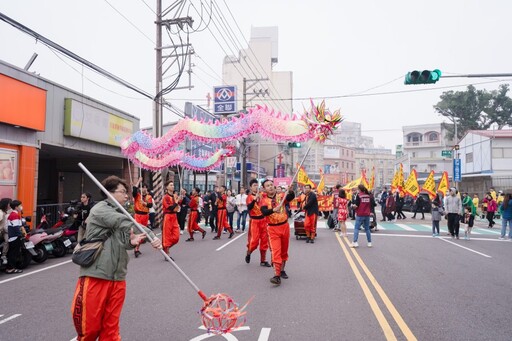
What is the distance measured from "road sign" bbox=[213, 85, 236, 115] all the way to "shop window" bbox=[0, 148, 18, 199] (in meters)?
13.5

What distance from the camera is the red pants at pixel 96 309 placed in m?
3.21

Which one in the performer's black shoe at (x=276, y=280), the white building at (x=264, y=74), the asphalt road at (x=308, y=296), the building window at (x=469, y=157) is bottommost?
the asphalt road at (x=308, y=296)

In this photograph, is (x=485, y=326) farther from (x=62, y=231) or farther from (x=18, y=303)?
(x=62, y=231)

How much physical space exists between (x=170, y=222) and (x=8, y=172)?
5.32 meters

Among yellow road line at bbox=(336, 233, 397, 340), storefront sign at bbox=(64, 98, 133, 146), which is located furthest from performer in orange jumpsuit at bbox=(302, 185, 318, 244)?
storefront sign at bbox=(64, 98, 133, 146)

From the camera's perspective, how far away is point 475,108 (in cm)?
4641

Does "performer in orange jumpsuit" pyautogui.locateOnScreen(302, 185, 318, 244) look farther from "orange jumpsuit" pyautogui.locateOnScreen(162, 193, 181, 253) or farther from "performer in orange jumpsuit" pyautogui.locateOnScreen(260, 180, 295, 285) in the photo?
"performer in orange jumpsuit" pyautogui.locateOnScreen(260, 180, 295, 285)

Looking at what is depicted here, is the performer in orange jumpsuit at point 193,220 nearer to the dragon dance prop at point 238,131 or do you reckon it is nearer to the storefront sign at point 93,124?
the dragon dance prop at point 238,131

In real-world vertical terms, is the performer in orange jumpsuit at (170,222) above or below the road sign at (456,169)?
below

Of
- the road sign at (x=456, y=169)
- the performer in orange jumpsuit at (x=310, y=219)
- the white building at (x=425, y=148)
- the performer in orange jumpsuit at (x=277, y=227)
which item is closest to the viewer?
the performer in orange jumpsuit at (x=277, y=227)

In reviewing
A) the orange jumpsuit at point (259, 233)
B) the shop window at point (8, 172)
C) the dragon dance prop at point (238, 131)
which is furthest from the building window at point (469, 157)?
the shop window at point (8, 172)

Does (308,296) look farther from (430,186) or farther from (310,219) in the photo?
(430,186)

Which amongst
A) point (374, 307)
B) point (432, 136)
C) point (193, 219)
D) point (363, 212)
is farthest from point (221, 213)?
point (432, 136)

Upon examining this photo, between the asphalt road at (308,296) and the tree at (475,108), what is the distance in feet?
137
